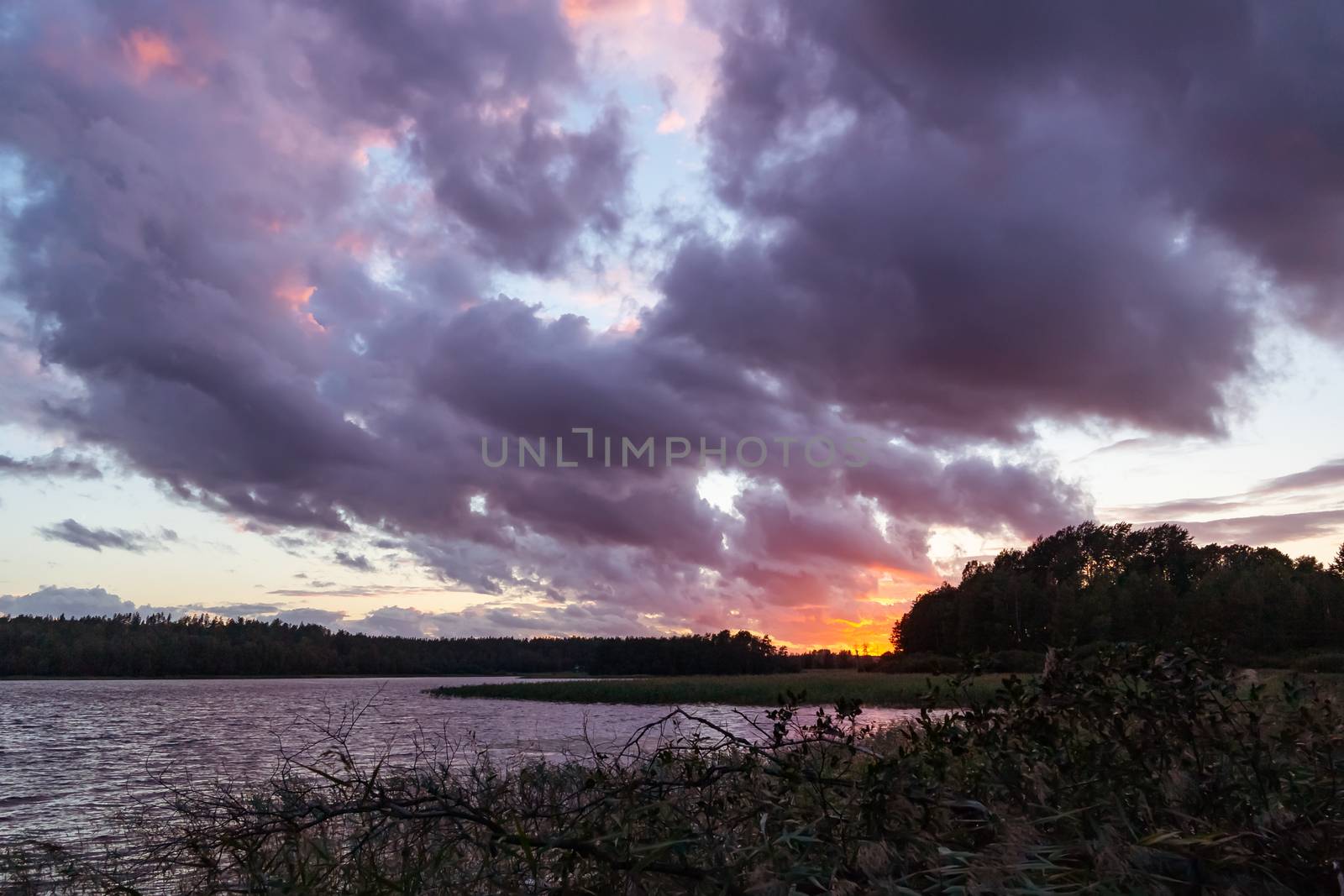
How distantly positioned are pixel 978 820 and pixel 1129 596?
260ft

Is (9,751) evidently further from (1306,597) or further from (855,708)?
(1306,597)

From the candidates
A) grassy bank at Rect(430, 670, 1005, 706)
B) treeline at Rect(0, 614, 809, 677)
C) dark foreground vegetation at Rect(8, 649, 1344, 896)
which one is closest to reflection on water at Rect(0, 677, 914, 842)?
dark foreground vegetation at Rect(8, 649, 1344, 896)

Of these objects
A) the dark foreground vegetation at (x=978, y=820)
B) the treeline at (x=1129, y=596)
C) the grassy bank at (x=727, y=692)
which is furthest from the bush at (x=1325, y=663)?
the dark foreground vegetation at (x=978, y=820)

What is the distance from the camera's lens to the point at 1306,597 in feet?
216

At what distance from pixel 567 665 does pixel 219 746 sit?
6041 inches

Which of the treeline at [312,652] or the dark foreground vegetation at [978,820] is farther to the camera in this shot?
the treeline at [312,652]

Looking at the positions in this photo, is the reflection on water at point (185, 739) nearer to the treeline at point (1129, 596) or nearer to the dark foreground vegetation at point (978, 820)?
the dark foreground vegetation at point (978, 820)

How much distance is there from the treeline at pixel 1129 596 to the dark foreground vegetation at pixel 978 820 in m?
45.0

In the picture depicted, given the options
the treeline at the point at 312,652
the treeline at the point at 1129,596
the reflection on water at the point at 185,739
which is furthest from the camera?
the treeline at the point at 312,652

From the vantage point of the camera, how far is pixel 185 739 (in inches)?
1143

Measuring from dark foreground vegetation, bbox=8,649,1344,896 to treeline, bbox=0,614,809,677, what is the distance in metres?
104

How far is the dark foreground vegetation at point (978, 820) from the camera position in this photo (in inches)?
91.4

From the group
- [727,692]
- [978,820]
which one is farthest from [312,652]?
[978,820]

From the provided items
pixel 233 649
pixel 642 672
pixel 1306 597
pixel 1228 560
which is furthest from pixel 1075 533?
pixel 233 649
